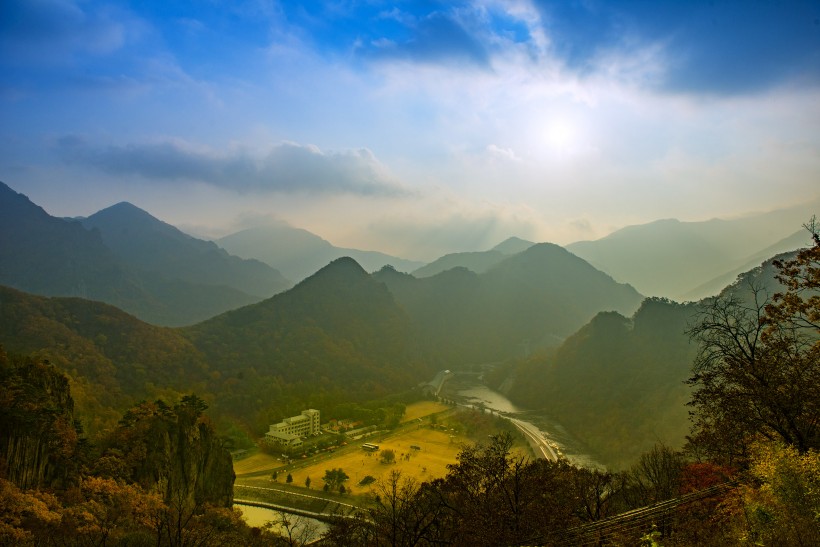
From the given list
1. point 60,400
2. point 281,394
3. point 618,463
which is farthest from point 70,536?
point 281,394

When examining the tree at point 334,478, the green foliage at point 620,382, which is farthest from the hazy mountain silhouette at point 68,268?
the green foliage at point 620,382

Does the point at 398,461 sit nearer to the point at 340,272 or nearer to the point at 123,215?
the point at 340,272

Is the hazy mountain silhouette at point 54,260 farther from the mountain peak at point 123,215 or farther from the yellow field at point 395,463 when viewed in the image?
the yellow field at point 395,463

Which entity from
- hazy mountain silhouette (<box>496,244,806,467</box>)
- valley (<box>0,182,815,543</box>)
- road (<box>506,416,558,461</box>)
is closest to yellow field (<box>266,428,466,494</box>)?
valley (<box>0,182,815,543</box>)

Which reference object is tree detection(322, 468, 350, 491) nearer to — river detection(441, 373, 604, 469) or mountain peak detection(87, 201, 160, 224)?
river detection(441, 373, 604, 469)

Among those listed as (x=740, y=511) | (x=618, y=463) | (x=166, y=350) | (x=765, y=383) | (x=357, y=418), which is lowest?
(x=618, y=463)

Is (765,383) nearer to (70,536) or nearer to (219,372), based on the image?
(70,536)
